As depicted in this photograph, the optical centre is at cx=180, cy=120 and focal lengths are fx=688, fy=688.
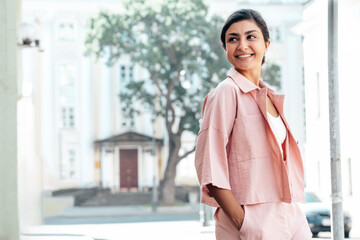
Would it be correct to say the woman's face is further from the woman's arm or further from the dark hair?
the woman's arm

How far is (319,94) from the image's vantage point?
20.1 m

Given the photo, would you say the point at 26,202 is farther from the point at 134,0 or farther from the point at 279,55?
the point at 279,55

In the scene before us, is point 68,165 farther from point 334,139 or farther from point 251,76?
point 251,76

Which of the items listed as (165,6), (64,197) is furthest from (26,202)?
(64,197)

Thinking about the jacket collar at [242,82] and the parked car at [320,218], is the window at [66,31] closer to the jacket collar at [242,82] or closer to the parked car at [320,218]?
the parked car at [320,218]

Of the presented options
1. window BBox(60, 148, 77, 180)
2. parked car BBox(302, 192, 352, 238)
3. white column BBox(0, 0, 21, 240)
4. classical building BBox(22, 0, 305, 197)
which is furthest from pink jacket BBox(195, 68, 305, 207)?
window BBox(60, 148, 77, 180)

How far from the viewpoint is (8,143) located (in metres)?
6.96

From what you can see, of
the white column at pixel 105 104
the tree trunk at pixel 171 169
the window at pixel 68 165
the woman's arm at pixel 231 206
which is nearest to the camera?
the woman's arm at pixel 231 206

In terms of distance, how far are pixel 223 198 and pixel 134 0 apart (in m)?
31.7

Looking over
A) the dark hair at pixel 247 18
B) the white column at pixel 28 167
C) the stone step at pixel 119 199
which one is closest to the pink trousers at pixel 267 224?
the dark hair at pixel 247 18

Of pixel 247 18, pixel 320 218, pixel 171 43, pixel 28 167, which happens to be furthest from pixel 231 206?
pixel 171 43

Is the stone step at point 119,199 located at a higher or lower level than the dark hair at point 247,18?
lower

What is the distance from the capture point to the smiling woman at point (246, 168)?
214 centimetres

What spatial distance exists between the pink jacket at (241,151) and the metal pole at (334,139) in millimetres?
4217
